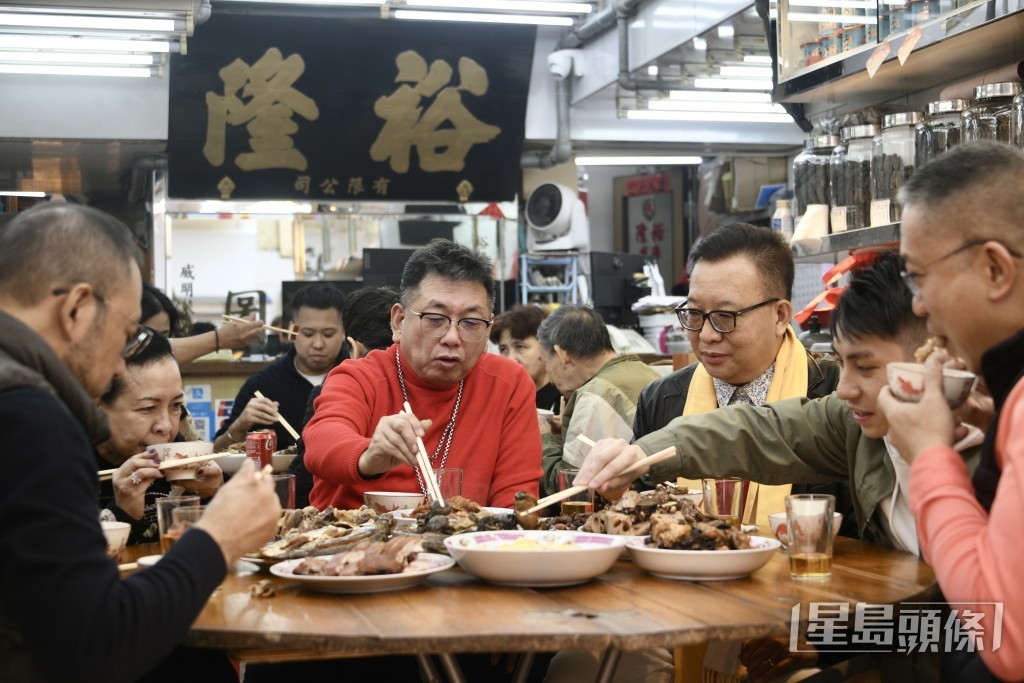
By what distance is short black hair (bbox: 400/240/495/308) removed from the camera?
10.3 ft

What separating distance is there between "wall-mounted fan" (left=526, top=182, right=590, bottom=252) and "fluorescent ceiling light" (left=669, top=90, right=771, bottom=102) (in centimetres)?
133

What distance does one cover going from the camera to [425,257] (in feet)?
10.4

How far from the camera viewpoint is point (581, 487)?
2.33m

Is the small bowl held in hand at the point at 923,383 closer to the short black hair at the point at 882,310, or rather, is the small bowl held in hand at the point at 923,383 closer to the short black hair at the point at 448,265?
the short black hair at the point at 882,310

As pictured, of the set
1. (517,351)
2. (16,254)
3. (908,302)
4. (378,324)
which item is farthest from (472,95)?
(16,254)

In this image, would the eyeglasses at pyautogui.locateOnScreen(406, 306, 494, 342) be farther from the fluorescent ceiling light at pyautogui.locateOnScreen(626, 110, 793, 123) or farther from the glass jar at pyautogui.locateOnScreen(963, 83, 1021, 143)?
the fluorescent ceiling light at pyautogui.locateOnScreen(626, 110, 793, 123)

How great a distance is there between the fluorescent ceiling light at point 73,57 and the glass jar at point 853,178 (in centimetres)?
498

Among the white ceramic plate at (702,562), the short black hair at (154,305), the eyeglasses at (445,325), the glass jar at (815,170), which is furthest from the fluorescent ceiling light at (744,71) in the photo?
the white ceramic plate at (702,562)

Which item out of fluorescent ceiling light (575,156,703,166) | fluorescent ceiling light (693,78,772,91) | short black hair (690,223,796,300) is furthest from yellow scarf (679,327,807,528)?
fluorescent ceiling light (575,156,703,166)

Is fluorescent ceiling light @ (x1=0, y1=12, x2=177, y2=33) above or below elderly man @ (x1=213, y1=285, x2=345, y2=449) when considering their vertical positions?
above

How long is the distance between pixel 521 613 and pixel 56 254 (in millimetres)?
924

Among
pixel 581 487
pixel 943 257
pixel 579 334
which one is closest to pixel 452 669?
pixel 581 487

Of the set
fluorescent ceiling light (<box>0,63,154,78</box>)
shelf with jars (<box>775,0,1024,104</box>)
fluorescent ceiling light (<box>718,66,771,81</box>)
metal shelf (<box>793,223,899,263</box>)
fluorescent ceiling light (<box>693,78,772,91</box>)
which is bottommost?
metal shelf (<box>793,223,899,263</box>)

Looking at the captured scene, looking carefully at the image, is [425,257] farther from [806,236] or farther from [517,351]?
[517,351]
